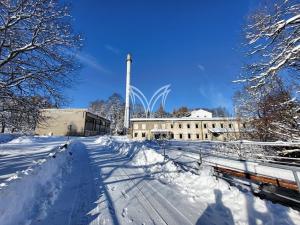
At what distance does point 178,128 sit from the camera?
2281 inches

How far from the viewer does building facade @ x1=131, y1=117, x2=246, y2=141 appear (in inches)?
2231

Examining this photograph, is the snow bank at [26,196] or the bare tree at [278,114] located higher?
the bare tree at [278,114]

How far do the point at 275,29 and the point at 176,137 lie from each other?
170ft

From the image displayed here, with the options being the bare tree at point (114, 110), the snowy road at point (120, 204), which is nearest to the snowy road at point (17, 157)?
the snowy road at point (120, 204)

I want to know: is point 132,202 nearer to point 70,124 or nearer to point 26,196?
point 26,196

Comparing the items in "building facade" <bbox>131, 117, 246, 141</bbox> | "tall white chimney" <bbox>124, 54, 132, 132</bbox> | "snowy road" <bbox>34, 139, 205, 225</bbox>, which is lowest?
"snowy road" <bbox>34, 139, 205, 225</bbox>

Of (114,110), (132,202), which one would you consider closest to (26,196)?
(132,202)

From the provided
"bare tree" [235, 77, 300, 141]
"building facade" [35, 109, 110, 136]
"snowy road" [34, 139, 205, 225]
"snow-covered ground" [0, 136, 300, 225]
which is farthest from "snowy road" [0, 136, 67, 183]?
"building facade" [35, 109, 110, 136]

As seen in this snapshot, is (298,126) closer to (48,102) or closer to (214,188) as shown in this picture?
(214,188)

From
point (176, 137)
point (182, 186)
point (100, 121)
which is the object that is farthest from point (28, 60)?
point (100, 121)

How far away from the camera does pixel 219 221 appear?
4488 mm

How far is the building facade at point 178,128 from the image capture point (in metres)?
56.7

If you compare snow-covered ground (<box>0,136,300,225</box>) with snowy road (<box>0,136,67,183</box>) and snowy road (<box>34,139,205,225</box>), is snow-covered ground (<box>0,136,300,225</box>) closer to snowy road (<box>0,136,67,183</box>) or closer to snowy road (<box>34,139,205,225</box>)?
snowy road (<box>34,139,205,225</box>)

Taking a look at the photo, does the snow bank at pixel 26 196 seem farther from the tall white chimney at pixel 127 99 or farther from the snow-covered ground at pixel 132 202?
the tall white chimney at pixel 127 99
